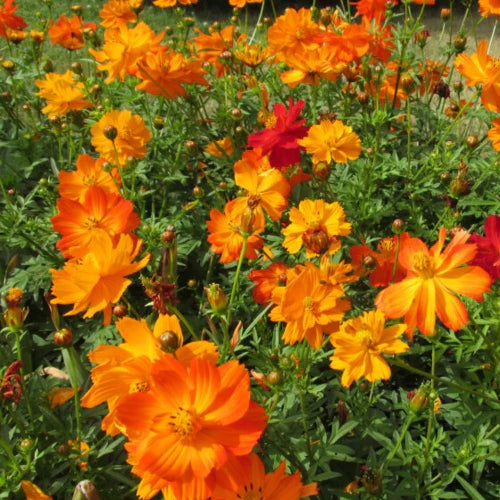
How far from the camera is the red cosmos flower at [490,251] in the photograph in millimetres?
1013

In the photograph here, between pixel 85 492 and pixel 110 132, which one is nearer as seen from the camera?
pixel 85 492

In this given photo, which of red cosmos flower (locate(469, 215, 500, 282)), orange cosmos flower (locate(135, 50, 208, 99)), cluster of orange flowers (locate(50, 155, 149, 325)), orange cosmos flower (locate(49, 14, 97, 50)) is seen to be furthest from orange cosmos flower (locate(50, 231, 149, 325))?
orange cosmos flower (locate(49, 14, 97, 50))

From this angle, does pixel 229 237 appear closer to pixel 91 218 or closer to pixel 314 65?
pixel 91 218

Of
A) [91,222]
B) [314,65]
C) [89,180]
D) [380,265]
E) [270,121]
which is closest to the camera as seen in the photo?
[91,222]

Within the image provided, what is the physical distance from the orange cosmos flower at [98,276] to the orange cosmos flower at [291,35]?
39.4 inches

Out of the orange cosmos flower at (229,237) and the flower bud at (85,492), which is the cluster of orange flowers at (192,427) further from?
the orange cosmos flower at (229,237)

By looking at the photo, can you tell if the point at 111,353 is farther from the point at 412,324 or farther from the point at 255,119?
the point at 255,119

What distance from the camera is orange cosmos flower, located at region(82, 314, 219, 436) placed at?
0.84m

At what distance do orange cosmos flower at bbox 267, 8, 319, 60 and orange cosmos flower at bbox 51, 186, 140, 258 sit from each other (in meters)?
0.86

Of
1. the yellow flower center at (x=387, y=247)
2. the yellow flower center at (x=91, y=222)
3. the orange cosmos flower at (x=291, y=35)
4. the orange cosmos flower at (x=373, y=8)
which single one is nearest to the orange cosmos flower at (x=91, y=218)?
the yellow flower center at (x=91, y=222)

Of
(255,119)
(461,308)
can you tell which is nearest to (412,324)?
(461,308)

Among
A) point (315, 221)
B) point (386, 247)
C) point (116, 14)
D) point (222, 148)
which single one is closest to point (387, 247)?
point (386, 247)

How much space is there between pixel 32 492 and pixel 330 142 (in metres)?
1.02

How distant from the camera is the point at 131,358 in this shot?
87 cm
